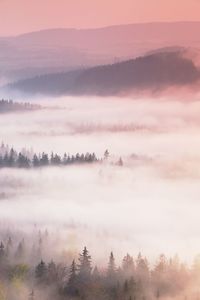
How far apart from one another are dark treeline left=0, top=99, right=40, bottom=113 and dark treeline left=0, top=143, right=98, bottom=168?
44 centimetres

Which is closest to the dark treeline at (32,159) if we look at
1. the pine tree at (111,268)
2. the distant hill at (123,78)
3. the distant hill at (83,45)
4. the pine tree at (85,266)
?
the distant hill at (123,78)

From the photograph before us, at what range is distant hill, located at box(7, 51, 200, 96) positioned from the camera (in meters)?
6.84

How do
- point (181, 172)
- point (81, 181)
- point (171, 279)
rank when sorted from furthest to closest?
point (81, 181) < point (181, 172) < point (171, 279)

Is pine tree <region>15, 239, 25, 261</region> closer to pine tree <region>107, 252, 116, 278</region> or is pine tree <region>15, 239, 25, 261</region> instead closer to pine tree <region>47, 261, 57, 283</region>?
pine tree <region>47, 261, 57, 283</region>

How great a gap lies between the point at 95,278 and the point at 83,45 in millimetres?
2652

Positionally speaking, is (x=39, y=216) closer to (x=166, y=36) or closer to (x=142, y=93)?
(x=142, y=93)

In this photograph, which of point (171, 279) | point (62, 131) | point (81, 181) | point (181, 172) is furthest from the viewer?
point (62, 131)

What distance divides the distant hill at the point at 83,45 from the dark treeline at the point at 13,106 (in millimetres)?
248

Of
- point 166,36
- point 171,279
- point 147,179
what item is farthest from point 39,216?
point 166,36

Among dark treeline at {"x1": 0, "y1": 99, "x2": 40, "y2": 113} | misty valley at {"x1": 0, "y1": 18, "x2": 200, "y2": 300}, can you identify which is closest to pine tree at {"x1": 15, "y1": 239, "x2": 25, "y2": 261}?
misty valley at {"x1": 0, "y1": 18, "x2": 200, "y2": 300}

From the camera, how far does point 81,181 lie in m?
6.88

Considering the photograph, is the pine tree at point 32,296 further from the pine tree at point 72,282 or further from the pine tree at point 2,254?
the pine tree at point 2,254

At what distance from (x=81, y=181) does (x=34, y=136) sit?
1.05 m

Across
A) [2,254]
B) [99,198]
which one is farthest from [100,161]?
[2,254]
